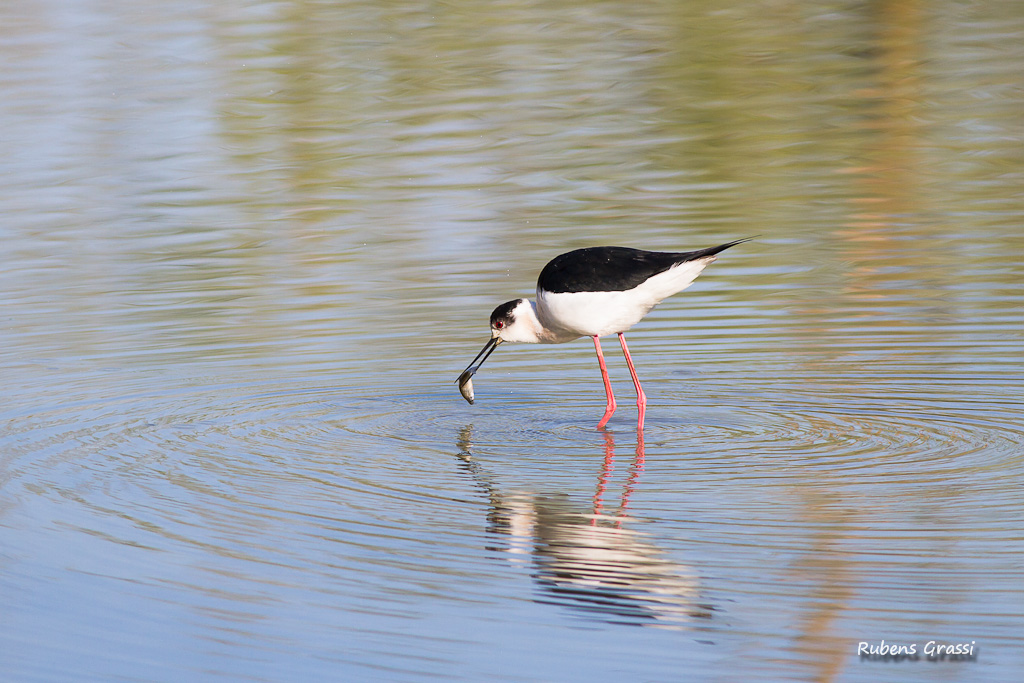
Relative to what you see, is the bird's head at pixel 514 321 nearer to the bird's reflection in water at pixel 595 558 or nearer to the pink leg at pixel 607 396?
the pink leg at pixel 607 396

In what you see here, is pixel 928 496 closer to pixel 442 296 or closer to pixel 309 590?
pixel 309 590

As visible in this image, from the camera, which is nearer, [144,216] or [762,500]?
[762,500]

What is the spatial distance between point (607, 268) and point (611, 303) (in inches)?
7.7

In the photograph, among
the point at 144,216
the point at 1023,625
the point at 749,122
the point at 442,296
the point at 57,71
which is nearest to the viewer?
the point at 1023,625

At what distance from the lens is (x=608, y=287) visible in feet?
26.0

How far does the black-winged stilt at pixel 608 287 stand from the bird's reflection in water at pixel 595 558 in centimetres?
126

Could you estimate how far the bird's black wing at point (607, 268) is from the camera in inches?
307

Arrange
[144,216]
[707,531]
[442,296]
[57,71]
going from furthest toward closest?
[57,71], [144,216], [442,296], [707,531]

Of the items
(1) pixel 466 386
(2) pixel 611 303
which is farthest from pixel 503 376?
(2) pixel 611 303

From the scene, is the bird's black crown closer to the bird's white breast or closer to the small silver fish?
the bird's white breast

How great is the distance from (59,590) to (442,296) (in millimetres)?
5273

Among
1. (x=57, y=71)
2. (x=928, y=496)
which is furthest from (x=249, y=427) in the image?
(x=57, y=71)

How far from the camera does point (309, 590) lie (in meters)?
5.48

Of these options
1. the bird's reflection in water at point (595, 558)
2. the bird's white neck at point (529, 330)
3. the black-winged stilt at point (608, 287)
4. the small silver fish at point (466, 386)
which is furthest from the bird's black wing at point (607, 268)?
the bird's reflection in water at point (595, 558)
